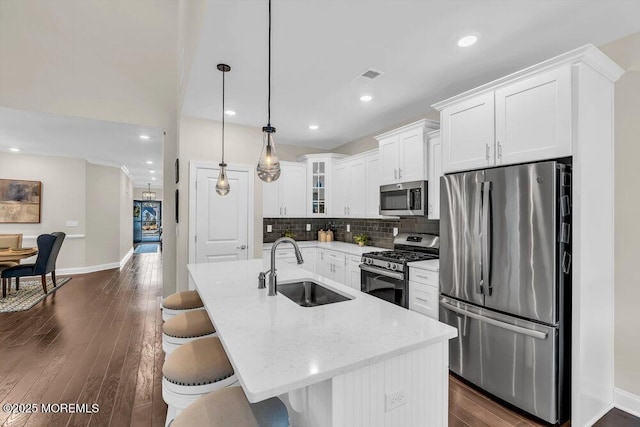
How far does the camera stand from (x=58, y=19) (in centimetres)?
420

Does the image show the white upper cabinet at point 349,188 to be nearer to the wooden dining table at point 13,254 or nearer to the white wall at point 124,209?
the wooden dining table at point 13,254

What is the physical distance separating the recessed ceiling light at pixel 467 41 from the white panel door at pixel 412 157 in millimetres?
1182

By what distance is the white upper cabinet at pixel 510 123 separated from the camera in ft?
6.63

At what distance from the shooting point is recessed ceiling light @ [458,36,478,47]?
7.27 feet

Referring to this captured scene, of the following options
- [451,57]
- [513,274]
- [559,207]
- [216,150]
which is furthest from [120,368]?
[451,57]

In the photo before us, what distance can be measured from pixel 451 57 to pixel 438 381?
239 centimetres

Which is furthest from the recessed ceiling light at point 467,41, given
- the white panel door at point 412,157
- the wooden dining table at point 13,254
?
the wooden dining table at point 13,254

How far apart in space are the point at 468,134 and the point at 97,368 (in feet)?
12.9

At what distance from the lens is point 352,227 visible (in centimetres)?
539

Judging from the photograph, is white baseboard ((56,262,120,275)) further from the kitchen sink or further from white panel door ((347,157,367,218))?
the kitchen sink

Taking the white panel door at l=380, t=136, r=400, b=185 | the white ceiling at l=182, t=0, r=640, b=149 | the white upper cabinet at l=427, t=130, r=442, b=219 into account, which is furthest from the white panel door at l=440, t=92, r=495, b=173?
the white panel door at l=380, t=136, r=400, b=185

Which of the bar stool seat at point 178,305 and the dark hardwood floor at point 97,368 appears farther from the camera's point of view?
the bar stool seat at point 178,305

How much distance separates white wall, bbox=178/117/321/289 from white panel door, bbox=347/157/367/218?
143 cm

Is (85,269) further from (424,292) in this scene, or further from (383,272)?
(424,292)
